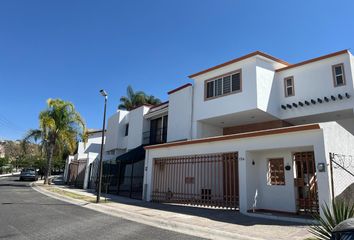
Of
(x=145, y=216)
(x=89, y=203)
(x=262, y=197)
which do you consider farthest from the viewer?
(x=89, y=203)

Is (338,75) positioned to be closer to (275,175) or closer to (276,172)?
(276,172)

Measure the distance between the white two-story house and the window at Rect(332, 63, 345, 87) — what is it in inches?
2.0

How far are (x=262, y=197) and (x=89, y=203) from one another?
29.1 feet

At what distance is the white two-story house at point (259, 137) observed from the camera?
11.2m

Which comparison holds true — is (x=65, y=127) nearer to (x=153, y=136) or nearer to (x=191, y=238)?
(x=153, y=136)

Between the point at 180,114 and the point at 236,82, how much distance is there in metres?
5.39

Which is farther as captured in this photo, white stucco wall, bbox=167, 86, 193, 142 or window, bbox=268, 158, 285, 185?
white stucco wall, bbox=167, 86, 193, 142

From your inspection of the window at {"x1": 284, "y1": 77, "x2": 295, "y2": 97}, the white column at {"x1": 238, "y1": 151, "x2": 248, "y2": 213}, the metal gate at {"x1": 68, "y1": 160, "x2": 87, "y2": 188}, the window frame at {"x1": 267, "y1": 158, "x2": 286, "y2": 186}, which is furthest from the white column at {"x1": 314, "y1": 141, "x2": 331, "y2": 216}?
the metal gate at {"x1": 68, "y1": 160, "x2": 87, "y2": 188}

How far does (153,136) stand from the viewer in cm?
2603

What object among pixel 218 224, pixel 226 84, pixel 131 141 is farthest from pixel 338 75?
pixel 131 141

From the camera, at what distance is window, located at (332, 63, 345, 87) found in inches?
613

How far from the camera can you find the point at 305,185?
12.1m

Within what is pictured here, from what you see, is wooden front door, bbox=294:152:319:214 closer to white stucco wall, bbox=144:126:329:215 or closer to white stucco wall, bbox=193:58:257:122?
white stucco wall, bbox=144:126:329:215

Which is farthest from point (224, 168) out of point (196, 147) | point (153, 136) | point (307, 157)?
point (153, 136)
